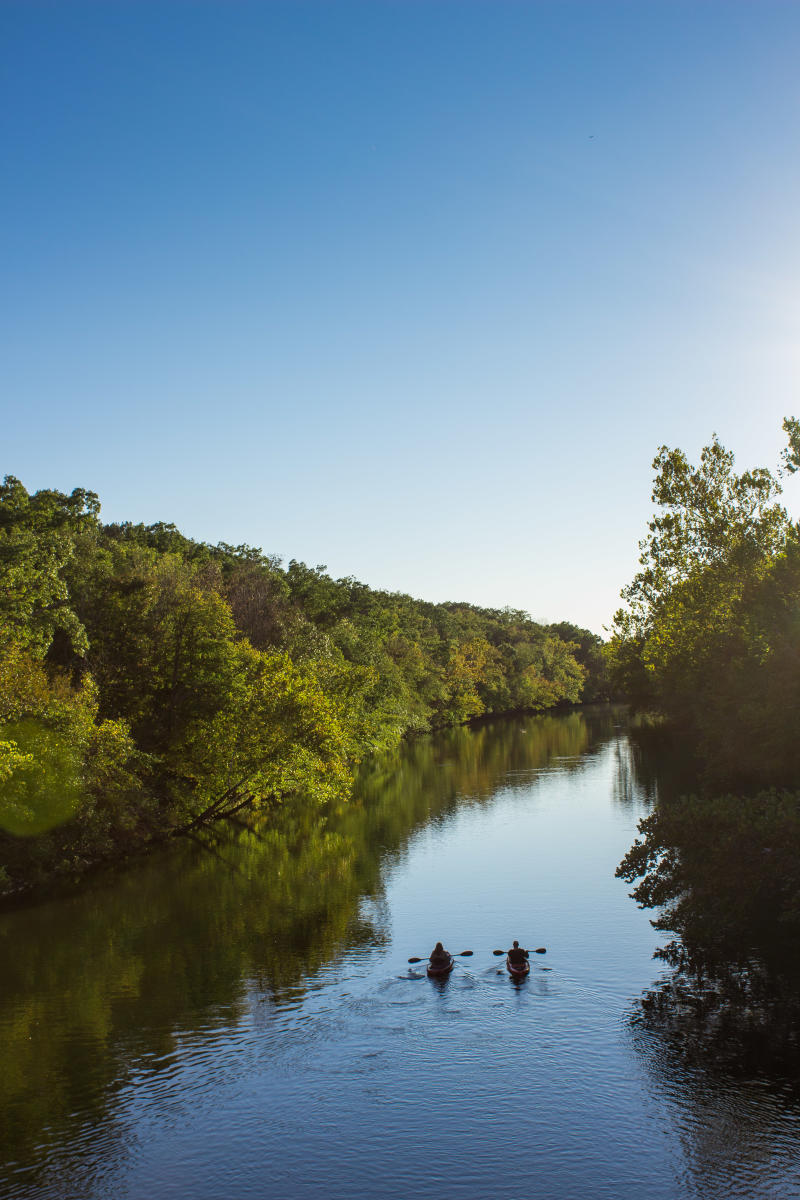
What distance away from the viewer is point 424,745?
97.2 meters

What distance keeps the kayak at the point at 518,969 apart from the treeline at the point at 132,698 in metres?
18.5

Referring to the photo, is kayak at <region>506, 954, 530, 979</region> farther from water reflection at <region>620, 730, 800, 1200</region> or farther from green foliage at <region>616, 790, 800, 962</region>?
green foliage at <region>616, 790, 800, 962</region>

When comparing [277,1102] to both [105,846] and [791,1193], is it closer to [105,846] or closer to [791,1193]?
[791,1193]

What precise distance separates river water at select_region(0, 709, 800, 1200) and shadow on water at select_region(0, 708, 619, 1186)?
10cm

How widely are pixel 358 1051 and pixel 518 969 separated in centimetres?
571

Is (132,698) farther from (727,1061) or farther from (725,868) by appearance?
(727,1061)

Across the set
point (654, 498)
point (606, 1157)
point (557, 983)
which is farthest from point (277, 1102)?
point (654, 498)

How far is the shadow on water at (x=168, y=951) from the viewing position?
19.0m

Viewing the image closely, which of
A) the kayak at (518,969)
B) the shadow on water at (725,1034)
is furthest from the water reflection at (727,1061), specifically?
the kayak at (518,969)

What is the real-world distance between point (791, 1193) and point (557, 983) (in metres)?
9.50

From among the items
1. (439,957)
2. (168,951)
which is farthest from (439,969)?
(168,951)

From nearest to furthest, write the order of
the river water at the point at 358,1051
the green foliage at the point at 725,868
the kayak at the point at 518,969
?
the river water at the point at 358,1051 → the green foliage at the point at 725,868 → the kayak at the point at 518,969

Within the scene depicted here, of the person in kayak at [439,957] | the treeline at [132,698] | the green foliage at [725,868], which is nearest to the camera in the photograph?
the green foliage at [725,868]

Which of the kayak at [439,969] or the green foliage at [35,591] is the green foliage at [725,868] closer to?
the kayak at [439,969]
